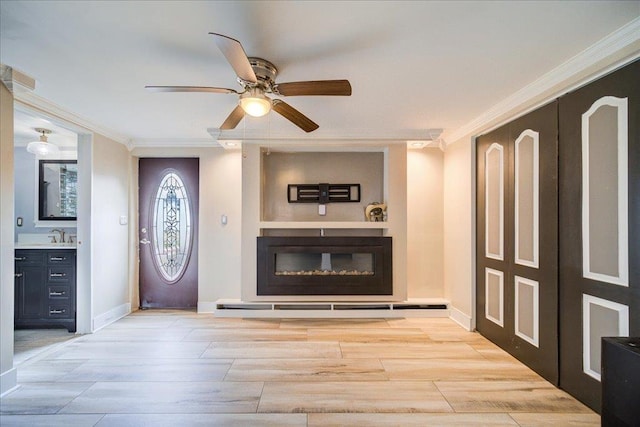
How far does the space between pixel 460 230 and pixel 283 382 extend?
8.87 feet

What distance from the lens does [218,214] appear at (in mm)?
4496

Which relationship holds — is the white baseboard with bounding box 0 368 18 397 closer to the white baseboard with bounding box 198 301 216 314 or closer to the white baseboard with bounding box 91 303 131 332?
the white baseboard with bounding box 91 303 131 332

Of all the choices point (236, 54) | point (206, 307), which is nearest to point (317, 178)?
point (206, 307)

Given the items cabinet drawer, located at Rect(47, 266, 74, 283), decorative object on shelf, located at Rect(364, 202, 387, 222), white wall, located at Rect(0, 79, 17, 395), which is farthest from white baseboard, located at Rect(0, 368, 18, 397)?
decorative object on shelf, located at Rect(364, 202, 387, 222)

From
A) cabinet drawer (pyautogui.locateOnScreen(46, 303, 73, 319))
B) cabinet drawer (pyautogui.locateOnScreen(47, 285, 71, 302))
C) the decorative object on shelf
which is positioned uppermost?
the decorative object on shelf

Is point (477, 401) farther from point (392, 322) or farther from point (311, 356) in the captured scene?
point (392, 322)

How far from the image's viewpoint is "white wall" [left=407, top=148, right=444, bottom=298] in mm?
4449

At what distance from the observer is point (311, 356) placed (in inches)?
117

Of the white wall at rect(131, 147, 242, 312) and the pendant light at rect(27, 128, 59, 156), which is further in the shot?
the white wall at rect(131, 147, 242, 312)

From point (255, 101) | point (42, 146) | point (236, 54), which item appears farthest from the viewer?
point (42, 146)

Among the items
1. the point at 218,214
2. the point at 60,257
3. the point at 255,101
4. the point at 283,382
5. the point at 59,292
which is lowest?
the point at 283,382

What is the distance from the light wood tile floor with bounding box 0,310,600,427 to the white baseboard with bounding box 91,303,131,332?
15cm

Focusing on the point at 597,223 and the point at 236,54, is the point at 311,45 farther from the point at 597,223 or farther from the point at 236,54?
the point at 597,223

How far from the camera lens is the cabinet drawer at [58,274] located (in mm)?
3590
